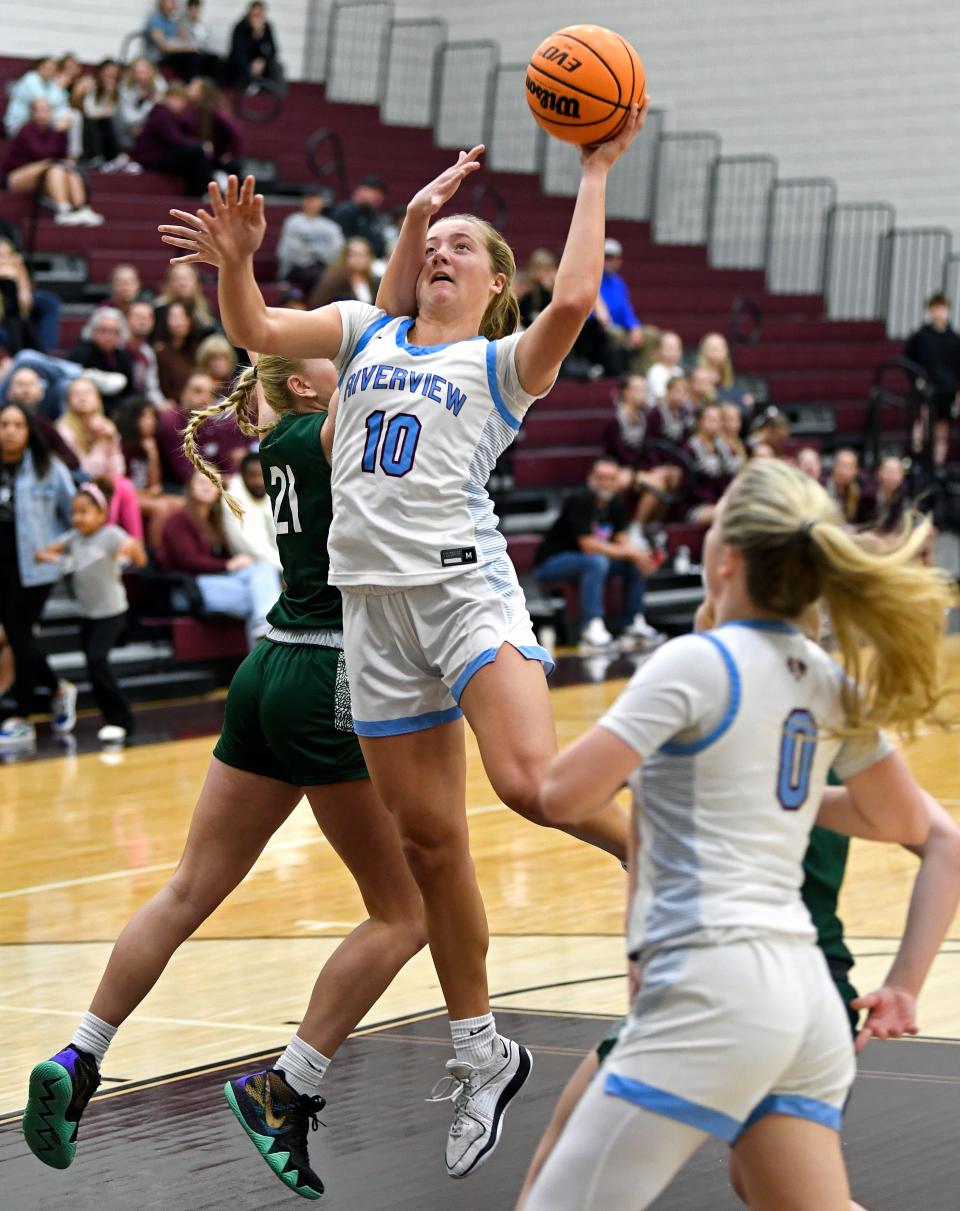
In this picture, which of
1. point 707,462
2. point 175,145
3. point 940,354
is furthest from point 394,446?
point 940,354

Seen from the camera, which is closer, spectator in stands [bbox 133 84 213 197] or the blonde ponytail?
the blonde ponytail

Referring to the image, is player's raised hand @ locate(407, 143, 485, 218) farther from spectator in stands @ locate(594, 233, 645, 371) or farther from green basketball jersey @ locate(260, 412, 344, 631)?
spectator in stands @ locate(594, 233, 645, 371)

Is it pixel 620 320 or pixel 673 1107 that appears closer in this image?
pixel 673 1107

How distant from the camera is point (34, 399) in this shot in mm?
11672

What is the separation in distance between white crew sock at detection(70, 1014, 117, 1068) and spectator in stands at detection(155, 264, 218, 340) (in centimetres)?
959

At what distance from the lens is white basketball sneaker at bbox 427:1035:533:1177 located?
410 centimetres

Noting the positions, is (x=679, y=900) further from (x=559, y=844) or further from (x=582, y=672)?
(x=582, y=672)

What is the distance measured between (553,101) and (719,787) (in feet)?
6.93

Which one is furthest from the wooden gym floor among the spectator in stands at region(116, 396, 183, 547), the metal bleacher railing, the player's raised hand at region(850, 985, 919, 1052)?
the metal bleacher railing

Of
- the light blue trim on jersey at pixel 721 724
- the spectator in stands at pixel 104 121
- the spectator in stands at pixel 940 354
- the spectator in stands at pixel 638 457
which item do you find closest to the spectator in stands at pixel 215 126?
the spectator in stands at pixel 104 121

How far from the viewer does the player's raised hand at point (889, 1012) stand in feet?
9.57

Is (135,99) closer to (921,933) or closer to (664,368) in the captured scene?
(664,368)

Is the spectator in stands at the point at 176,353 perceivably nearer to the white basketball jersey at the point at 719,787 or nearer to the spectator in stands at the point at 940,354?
the spectator in stands at the point at 940,354

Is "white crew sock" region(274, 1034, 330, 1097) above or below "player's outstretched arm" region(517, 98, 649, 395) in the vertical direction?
below
